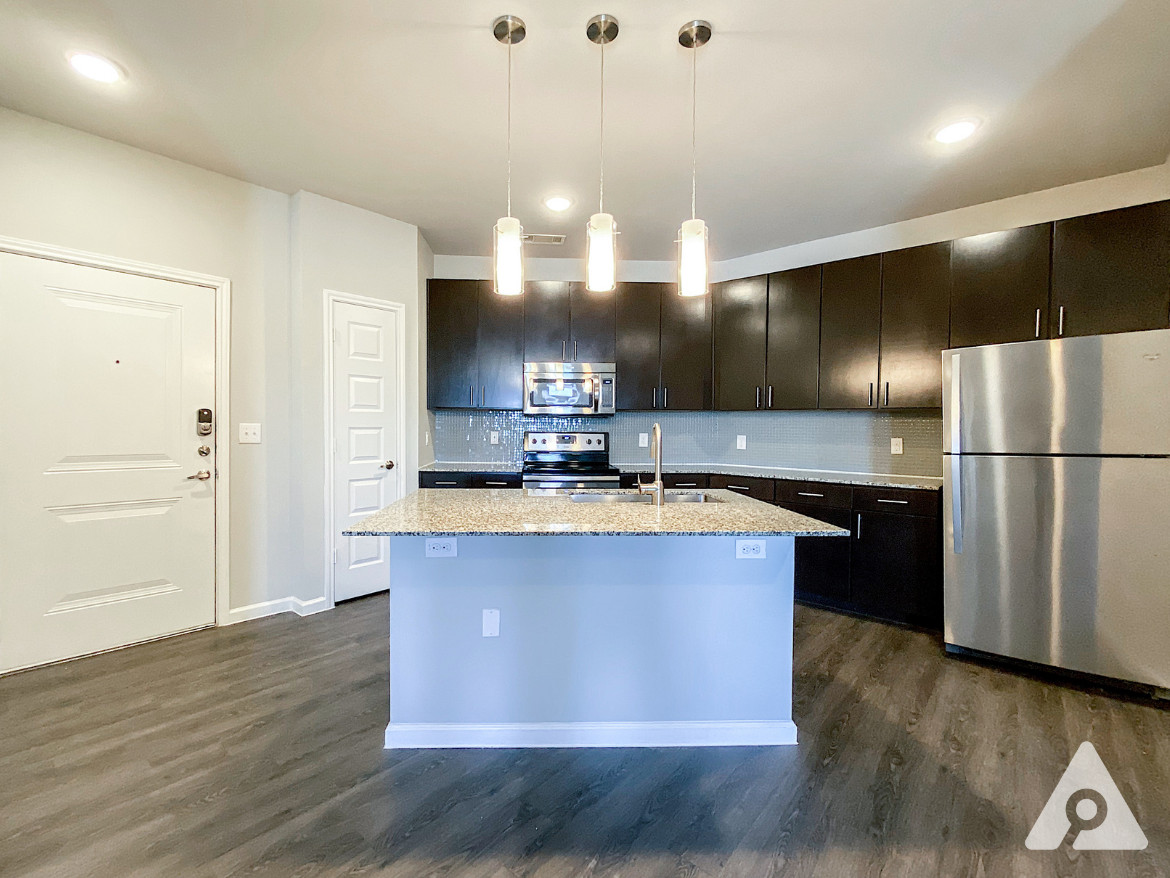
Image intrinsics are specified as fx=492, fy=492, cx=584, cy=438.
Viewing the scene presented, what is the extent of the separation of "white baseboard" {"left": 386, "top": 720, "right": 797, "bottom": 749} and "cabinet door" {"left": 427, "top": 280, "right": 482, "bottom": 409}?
261 cm

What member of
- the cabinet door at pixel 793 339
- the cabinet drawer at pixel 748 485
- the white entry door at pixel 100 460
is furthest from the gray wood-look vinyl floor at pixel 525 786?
the cabinet door at pixel 793 339

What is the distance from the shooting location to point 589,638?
185 cm

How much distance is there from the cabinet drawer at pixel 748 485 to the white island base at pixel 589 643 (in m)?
1.68

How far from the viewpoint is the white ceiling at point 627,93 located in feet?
5.71

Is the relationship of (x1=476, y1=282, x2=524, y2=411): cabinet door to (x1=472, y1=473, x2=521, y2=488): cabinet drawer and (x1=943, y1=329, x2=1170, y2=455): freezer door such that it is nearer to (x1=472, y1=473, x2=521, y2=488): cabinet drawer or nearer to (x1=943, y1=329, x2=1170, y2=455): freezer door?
(x1=472, y1=473, x2=521, y2=488): cabinet drawer

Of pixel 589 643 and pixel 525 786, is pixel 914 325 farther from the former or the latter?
pixel 525 786

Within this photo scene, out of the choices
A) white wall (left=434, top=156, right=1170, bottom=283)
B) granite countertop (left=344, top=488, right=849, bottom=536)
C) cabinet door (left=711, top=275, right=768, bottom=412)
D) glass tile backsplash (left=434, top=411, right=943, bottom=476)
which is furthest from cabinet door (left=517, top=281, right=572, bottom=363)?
granite countertop (left=344, top=488, right=849, bottom=536)

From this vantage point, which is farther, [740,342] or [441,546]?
[740,342]

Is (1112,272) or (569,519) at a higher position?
(1112,272)

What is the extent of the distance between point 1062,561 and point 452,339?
155 inches

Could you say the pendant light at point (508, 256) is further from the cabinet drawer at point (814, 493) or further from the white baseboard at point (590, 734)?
the cabinet drawer at point (814, 493)

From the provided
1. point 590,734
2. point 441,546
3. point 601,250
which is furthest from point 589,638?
point 601,250

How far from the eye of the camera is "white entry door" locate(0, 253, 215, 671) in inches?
91.5

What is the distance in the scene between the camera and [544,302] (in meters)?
4.00
